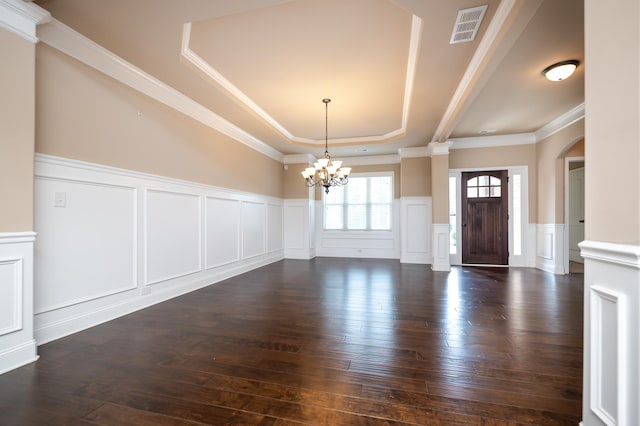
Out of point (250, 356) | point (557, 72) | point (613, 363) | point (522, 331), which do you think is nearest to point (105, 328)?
point (250, 356)

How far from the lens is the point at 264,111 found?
186 inches

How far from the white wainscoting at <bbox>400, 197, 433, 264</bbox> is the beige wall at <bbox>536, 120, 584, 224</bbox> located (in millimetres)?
2152

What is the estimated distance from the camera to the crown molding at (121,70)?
2.55 meters

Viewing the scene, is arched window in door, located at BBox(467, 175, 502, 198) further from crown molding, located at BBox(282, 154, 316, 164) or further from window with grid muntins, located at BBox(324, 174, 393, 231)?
crown molding, located at BBox(282, 154, 316, 164)

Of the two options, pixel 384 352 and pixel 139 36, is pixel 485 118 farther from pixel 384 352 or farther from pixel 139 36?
pixel 139 36

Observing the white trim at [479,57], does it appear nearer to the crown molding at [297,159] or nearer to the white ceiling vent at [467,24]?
the white ceiling vent at [467,24]

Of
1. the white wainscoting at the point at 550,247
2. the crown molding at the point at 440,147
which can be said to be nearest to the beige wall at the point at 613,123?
the crown molding at the point at 440,147

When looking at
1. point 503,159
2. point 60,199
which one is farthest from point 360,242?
point 60,199

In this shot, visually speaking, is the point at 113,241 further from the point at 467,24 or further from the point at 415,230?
the point at 415,230

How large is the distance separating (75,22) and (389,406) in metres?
3.78

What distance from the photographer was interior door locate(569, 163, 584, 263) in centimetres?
695

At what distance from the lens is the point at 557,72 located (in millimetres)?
3316

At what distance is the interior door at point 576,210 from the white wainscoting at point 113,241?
26.3 ft

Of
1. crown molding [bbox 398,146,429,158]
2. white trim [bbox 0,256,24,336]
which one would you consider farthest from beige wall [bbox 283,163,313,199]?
white trim [bbox 0,256,24,336]
